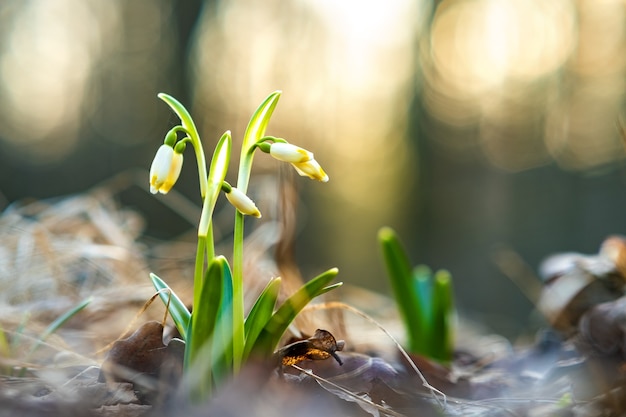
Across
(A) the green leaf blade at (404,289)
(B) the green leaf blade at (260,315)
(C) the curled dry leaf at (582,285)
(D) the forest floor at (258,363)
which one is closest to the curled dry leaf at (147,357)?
(D) the forest floor at (258,363)

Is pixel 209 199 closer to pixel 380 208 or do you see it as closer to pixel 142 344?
pixel 142 344

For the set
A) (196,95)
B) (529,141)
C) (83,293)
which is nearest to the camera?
(83,293)

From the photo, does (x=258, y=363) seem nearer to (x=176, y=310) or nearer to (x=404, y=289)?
(x=176, y=310)

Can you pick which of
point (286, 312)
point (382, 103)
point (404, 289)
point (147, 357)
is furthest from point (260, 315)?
point (382, 103)

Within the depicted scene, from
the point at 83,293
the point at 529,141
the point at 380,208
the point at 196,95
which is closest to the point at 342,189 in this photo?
the point at 380,208

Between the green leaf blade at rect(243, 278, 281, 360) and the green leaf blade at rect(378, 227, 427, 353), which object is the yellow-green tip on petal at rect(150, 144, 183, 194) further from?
the green leaf blade at rect(378, 227, 427, 353)

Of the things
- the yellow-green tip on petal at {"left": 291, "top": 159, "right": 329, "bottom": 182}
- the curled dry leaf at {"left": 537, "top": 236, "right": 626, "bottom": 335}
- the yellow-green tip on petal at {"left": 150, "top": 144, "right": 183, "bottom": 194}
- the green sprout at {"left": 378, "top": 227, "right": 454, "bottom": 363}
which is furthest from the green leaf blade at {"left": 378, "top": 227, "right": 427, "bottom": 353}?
the yellow-green tip on petal at {"left": 150, "top": 144, "right": 183, "bottom": 194}

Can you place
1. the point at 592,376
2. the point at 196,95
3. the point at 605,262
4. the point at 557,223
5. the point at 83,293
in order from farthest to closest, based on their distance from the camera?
the point at 557,223
the point at 196,95
the point at 83,293
the point at 605,262
the point at 592,376
